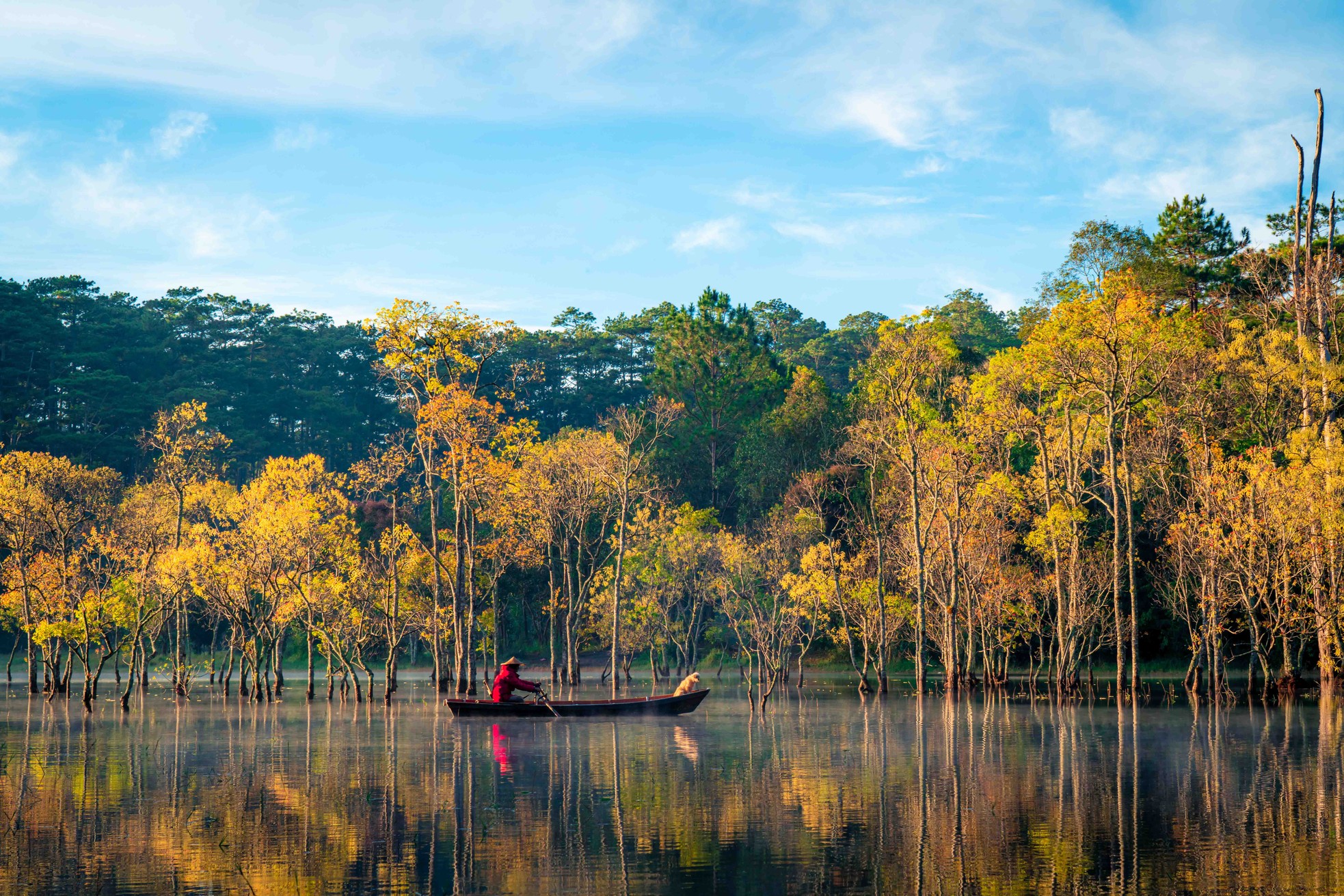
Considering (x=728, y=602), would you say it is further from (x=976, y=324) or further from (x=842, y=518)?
(x=976, y=324)

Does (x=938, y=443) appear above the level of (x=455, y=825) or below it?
above

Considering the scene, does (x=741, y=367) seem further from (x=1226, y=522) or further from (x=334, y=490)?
(x=1226, y=522)

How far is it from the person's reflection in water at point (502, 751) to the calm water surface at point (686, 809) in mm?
167

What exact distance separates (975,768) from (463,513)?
30867 millimetres

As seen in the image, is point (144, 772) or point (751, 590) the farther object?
point (751, 590)

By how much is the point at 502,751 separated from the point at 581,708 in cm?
943

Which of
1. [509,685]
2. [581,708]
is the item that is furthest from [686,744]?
[509,685]

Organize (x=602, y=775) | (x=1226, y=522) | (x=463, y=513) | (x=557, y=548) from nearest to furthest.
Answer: (x=602, y=775) < (x=1226, y=522) < (x=463, y=513) < (x=557, y=548)

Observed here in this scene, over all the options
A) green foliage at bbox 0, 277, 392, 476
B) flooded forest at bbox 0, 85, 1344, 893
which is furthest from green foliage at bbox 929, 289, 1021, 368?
green foliage at bbox 0, 277, 392, 476

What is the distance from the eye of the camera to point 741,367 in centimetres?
8469

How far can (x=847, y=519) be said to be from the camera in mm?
65312

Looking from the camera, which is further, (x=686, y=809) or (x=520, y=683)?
(x=520, y=683)

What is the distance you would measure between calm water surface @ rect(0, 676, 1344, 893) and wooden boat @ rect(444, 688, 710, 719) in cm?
342

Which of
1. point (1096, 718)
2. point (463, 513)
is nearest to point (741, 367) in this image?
point (463, 513)
